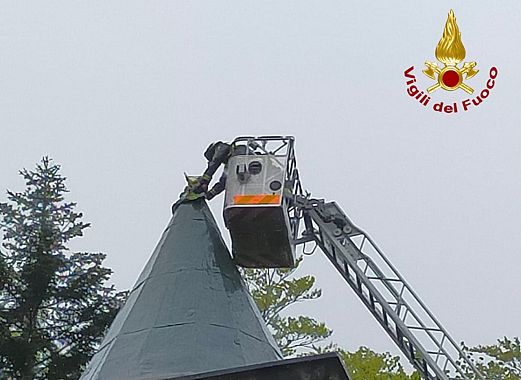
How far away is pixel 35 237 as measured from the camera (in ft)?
60.7

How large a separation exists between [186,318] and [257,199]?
1.54 metres

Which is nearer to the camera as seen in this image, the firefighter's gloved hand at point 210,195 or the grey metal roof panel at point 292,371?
the grey metal roof panel at point 292,371

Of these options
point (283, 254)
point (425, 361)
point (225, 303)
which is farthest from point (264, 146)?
point (425, 361)

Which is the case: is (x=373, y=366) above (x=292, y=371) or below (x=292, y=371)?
above

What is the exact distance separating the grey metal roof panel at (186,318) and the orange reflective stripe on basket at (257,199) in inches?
13.0

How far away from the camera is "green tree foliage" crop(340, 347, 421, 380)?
712 inches

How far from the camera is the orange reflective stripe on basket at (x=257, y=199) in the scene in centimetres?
824

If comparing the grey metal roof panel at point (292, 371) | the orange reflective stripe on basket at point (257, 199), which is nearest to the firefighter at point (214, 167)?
the orange reflective stripe on basket at point (257, 199)

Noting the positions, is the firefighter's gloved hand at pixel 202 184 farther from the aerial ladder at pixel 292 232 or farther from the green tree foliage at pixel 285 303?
the green tree foliage at pixel 285 303

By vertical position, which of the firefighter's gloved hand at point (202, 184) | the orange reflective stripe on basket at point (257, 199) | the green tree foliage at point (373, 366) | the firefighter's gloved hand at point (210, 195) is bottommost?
the orange reflective stripe on basket at point (257, 199)

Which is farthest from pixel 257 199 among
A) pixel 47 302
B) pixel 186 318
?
pixel 47 302

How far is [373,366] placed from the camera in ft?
60.5

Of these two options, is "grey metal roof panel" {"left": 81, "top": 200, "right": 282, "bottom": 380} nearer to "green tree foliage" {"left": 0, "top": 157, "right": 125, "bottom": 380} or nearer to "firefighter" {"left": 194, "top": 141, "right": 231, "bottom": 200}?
"firefighter" {"left": 194, "top": 141, "right": 231, "bottom": 200}

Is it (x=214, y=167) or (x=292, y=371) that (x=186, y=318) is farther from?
(x=214, y=167)
